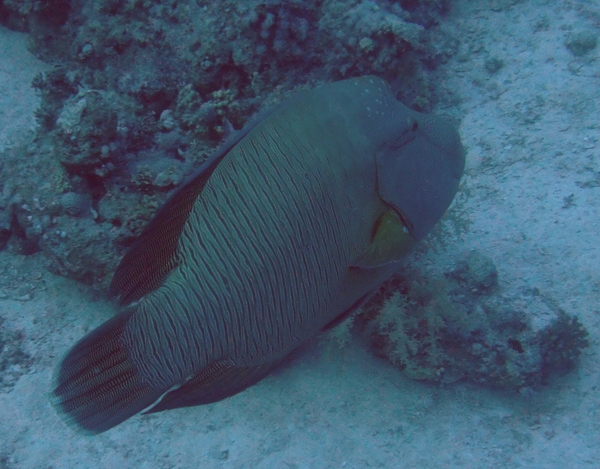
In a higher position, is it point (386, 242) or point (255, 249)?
point (255, 249)

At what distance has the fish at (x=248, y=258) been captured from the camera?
7.27 ft

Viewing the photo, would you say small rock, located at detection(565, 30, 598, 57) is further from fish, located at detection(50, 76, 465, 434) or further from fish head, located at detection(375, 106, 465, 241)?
fish, located at detection(50, 76, 465, 434)

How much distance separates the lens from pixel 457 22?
622cm

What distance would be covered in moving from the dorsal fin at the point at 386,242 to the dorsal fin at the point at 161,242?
2.96ft

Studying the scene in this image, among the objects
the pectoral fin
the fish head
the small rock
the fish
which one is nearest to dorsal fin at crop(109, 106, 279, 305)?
the fish

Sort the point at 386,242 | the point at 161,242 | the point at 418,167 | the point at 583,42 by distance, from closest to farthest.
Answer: the point at 161,242 < the point at 386,242 < the point at 418,167 < the point at 583,42

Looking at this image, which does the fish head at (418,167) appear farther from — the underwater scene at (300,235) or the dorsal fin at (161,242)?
the dorsal fin at (161,242)

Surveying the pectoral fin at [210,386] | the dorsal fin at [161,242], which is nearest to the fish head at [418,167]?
the dorsal fin at [161,242]

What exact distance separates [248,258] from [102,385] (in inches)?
41.4

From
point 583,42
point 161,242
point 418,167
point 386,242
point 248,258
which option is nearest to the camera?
point 248,258

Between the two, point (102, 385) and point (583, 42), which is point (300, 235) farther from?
point (583, 42)

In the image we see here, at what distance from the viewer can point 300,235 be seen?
226 centimetres

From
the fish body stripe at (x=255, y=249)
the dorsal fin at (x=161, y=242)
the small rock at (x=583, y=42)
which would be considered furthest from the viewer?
the small rock at (x=583, y=42)

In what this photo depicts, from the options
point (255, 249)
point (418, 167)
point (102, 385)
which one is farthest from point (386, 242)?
point (102, 385)
